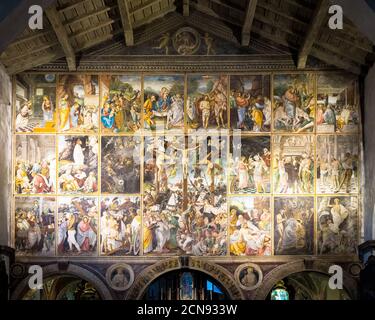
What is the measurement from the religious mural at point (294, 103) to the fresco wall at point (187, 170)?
0.13 ft

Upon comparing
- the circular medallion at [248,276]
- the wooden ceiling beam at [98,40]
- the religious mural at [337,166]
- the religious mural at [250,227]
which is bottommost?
the circular medallion at [248,276]

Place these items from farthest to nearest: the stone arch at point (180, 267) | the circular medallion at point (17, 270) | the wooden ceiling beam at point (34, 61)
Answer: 1. the stone arch at point (180, 267)
2. the wooden ceiling beam at point (34, 61)
3. the circular medallion at point (17, 270)

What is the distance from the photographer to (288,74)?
2902 cm

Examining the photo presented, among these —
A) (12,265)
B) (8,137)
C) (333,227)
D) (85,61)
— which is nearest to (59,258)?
(12,265)

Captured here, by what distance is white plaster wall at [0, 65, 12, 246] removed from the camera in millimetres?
27766

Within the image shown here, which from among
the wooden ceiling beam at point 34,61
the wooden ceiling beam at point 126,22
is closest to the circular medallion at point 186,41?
the wooden ceiling beam at point 126,22

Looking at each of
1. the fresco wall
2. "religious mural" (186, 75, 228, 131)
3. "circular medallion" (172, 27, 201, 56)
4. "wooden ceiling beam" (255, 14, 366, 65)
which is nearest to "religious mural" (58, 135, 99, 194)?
the fresco wall

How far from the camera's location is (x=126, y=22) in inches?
1085

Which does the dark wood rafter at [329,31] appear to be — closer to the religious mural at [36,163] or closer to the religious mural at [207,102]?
the religious mural at [207,102]

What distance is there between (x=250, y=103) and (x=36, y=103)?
587cm

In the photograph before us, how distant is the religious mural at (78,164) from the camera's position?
28.7 meters

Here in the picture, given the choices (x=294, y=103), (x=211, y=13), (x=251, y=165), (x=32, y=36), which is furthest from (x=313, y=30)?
(x=32, y=36)
